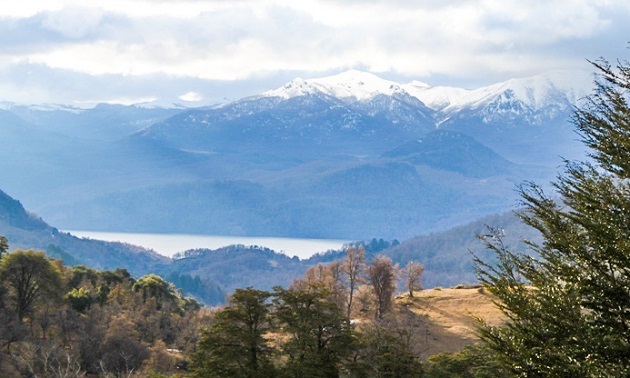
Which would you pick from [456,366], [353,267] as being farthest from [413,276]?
[456,366]

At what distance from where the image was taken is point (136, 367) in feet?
170

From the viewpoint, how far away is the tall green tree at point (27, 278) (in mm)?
55969

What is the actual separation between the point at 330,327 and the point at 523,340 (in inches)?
837

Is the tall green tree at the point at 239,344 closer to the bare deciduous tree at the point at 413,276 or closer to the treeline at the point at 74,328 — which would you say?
the treeline at the point at 74,328

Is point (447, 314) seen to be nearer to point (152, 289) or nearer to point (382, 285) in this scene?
point (382, 285)

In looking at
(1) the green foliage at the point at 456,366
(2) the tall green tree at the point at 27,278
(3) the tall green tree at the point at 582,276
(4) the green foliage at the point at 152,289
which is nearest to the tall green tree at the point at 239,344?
(1) the green foliage at the point at 456,366

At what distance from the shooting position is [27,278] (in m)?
57.2

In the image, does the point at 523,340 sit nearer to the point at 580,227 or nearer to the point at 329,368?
the point at 580,227

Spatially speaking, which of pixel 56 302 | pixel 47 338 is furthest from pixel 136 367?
pixel 56 302

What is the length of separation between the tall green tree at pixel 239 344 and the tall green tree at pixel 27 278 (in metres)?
27.9

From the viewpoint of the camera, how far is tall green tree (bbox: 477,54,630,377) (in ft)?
41.7

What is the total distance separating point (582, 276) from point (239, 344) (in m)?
22.2

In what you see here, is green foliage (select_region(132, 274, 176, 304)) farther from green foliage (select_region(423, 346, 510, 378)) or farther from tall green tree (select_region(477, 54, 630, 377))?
tall green tree (select_region(477, 54, 630, 377))

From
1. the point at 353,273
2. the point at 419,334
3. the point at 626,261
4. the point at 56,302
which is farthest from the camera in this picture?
the point at 353,273
